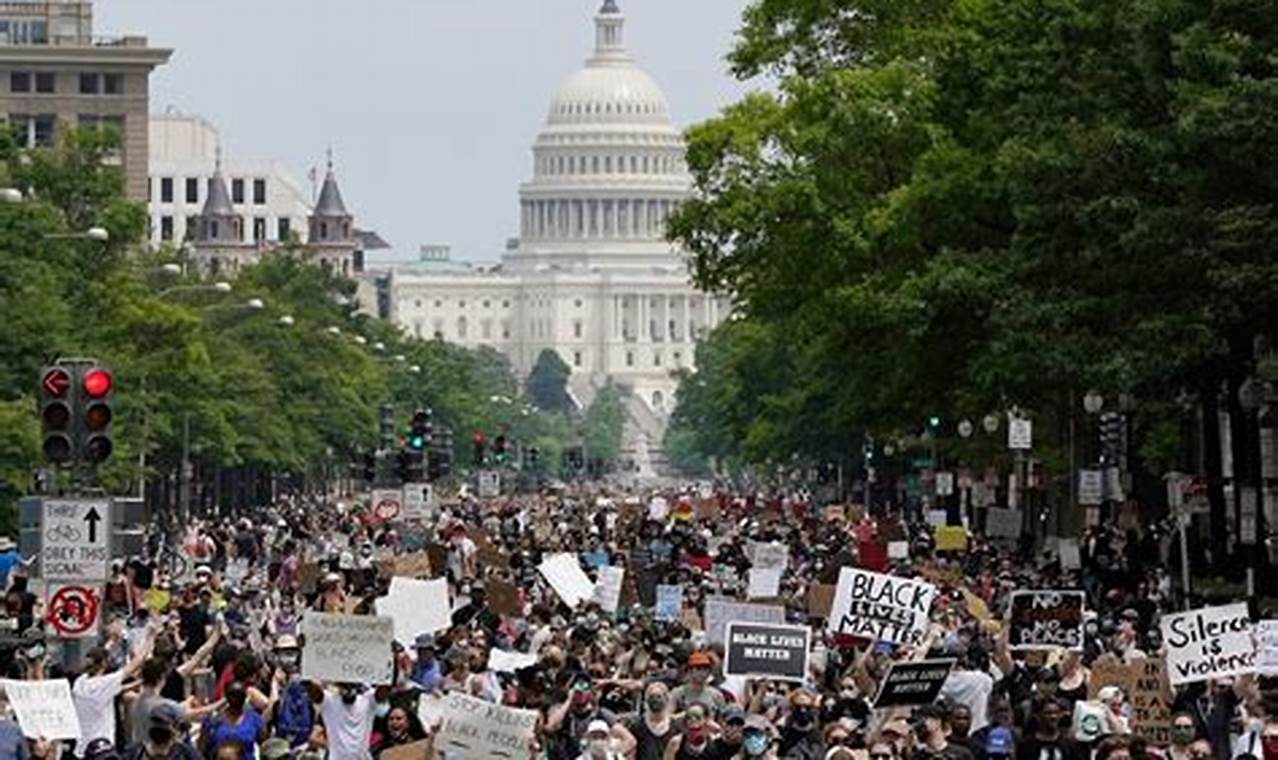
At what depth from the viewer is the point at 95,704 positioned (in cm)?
2898

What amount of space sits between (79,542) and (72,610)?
66 centimetres

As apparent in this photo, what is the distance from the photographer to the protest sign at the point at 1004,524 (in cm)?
7744

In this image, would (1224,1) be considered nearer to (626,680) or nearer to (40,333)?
(626,680)

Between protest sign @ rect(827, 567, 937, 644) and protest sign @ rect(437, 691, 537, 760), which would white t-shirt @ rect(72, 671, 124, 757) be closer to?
protest sign @ rect(437, 691, 537, 760)

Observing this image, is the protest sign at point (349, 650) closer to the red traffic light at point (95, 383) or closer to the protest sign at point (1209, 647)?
the red traffic light at point (95, 383)

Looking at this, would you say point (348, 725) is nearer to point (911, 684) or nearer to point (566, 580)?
point (911, 684)

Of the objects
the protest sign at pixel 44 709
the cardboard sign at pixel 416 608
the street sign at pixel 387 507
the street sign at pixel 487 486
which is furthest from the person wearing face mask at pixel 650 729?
the street sign at pixel 487 486

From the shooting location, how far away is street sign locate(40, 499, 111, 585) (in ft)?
103

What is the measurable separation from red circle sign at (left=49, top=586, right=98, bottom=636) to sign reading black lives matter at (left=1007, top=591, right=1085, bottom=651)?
646 cm

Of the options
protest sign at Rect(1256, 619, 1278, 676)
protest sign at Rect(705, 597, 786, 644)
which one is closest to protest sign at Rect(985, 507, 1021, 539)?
protest sign at Rect(705, 597, 786, 644)

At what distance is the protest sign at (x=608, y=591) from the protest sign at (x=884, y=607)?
443 inches

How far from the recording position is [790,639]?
31.2 m

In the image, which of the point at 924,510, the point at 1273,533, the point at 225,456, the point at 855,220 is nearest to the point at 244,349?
the point at 225,456

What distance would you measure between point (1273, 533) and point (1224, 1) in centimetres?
1016
